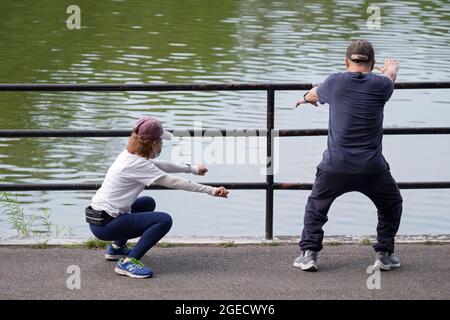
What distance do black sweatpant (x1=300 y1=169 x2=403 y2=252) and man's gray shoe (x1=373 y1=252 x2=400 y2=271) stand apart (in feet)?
0.14

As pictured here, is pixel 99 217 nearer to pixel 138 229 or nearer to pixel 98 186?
pixel 138 229

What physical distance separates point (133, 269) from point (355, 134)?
1.59 meters

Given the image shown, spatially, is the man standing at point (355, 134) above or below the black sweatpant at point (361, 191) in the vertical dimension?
above

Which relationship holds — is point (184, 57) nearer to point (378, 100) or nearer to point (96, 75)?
point (96, 75)

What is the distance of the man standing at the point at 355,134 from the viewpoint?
7.10 meters

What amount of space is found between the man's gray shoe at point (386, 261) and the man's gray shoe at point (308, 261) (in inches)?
15.2

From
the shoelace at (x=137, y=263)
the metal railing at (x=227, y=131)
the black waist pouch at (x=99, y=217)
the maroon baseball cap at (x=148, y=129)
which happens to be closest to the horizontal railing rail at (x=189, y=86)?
the metal railing at (x=227, y=131)

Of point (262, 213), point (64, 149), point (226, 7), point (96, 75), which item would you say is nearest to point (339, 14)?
point (226, 7)

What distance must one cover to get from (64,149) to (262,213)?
3.58 meters

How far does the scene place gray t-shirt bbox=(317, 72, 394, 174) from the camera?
7098 millimetres

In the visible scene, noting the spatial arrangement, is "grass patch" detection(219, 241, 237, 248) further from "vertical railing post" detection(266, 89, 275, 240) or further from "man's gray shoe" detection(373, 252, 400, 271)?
"man's gray shoe" detection(373, 252, 400, 271)

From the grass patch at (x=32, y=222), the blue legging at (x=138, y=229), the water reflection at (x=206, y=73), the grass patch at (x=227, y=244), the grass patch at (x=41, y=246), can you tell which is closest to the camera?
Answer: the blue legging at (x=138, y=229)

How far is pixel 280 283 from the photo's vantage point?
7.14m

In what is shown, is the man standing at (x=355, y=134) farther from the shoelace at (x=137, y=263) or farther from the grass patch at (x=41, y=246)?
the grass patch at (x=41, y=246)
